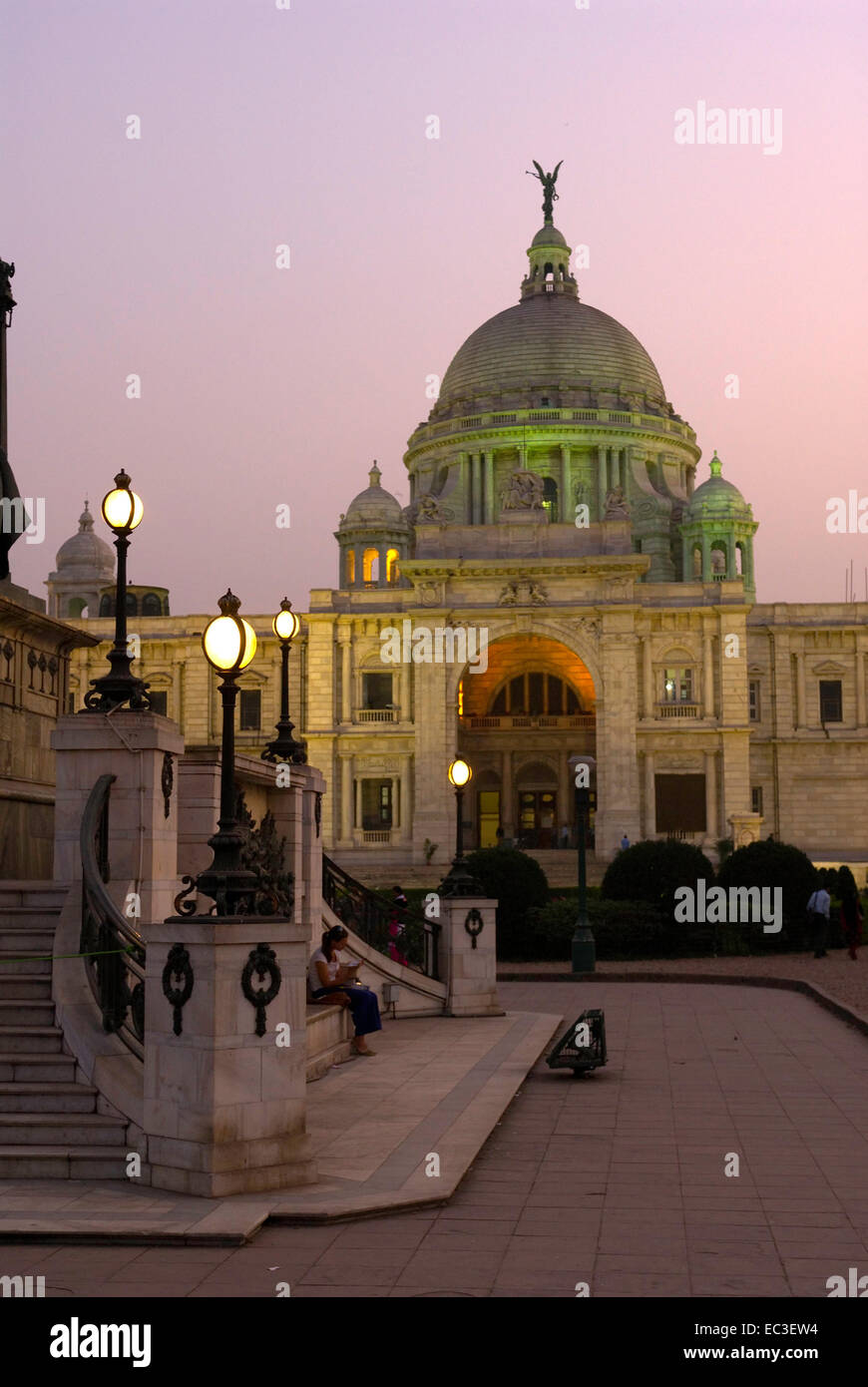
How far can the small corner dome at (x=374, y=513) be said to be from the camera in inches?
3260

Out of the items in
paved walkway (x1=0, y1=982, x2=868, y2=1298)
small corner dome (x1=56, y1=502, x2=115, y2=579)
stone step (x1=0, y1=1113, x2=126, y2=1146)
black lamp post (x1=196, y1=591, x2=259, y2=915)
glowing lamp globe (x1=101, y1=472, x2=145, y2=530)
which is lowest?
paved walkway (x1=0, y1=982, x2=868, y2=1298)

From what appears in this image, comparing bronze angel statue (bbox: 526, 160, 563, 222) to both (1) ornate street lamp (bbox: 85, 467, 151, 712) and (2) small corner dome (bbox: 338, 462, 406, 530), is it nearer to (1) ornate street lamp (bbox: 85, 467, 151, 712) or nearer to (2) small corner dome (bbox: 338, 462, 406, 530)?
(2) small corner dome (bbox: 338, 462, 406, 530)

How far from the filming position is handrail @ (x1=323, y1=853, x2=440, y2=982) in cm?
2112

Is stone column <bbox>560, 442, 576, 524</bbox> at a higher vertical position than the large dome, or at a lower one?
lower

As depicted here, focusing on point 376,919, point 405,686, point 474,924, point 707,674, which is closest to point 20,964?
point 376,919

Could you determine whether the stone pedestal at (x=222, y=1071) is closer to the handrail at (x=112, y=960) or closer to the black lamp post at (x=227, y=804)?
the black lamp post at (x=227, y=804)

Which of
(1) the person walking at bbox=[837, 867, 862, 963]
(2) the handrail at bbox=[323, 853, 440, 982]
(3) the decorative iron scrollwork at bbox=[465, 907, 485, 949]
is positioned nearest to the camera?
(2) the handrail at bbox=[323, 853, 440, 982]

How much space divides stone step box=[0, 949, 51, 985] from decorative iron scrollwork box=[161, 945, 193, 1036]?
184cm

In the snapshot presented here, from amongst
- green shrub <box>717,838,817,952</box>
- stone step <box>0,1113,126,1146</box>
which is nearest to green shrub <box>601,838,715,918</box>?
green shrub <box>717,838,817,952</box>

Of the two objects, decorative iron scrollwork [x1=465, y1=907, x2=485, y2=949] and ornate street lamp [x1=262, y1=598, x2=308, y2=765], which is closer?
ornate street lamp [x1=262, y1=598, x2=308, y2=765]

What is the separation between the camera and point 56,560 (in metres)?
87.9

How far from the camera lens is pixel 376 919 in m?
22.0
